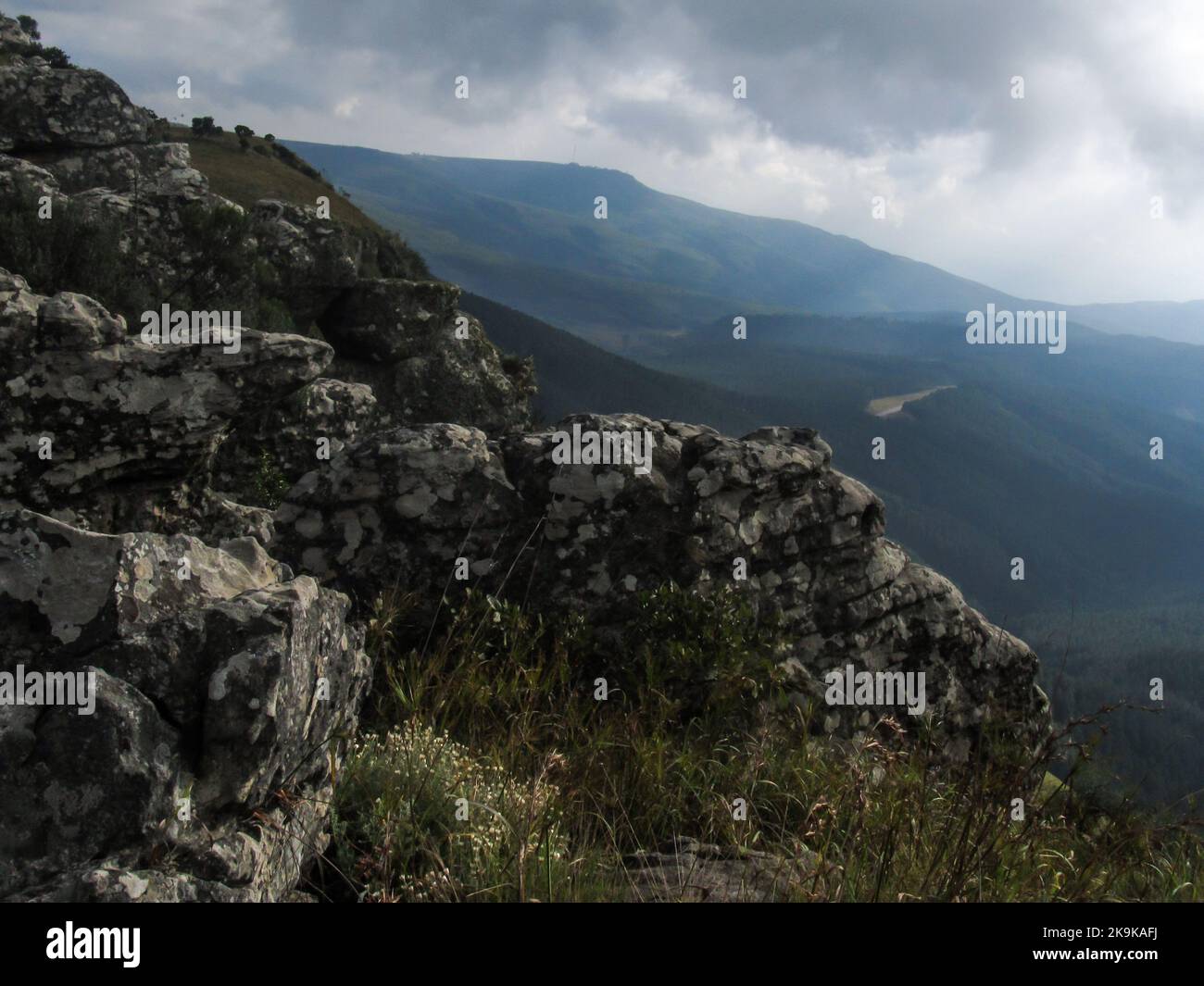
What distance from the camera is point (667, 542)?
7.91 meters

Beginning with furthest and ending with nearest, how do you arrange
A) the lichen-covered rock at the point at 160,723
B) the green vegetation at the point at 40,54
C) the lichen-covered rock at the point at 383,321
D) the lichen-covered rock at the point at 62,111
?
the green vegetation at the point at 40,54, the lichen-covered rock at the point at 62,111, the lichen-covered rock at the point at 383,321, the lichen-covered rock at the point at 160,723

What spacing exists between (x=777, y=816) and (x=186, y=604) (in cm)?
339

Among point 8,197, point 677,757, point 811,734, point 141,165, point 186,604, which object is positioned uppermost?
point 141,165

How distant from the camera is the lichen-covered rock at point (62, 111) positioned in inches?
1003

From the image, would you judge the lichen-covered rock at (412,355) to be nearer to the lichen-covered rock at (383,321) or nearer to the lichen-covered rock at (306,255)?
the lichen-covered rock at (383,321)

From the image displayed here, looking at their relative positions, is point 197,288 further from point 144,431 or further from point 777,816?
point 777,816

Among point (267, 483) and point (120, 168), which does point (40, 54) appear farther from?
point (267, 483)

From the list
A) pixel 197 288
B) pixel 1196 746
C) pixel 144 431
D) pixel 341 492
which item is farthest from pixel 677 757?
pixel 1196 746

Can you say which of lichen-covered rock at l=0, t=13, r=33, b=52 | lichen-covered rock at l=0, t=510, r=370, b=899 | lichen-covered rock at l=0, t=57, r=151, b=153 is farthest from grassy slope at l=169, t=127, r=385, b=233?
lichen-covered rock at l=0, t=510, r=370, b=899

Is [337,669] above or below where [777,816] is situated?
above

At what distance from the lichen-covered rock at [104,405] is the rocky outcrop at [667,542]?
198cm

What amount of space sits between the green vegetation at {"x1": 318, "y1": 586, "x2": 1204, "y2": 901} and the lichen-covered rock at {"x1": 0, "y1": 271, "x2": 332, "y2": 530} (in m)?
3.71

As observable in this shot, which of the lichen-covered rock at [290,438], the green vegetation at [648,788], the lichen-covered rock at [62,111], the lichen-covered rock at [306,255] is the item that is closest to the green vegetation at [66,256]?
the lichen-covered rock at [306,255]
